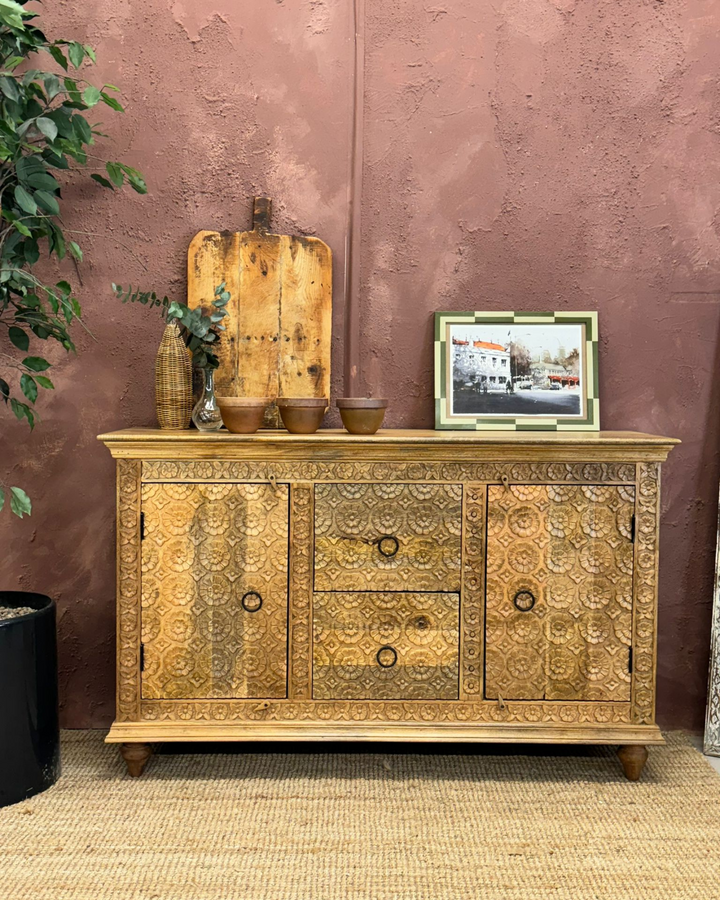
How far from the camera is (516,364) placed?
107 inches

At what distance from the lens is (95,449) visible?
2725 mm

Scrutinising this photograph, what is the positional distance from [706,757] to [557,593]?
837 mm

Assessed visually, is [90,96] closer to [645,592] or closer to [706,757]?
[645,592]

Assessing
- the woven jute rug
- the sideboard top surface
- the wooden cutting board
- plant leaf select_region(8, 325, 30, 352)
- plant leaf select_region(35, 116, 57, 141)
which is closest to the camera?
the woven jute rug

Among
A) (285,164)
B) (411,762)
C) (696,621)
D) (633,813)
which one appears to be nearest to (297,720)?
(411,762)

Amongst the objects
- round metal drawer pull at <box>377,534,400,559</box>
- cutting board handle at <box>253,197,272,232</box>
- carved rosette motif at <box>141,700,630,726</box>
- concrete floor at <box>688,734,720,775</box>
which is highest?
cutting board handle at <box>253,197,272,232</box>

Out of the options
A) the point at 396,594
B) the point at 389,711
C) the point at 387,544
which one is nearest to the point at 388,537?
the point at 387,544

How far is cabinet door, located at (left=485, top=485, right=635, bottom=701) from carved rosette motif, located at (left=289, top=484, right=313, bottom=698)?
528mm

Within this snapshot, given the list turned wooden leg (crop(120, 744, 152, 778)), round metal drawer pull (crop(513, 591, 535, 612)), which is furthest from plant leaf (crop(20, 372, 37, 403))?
round metal drawer pull (crop(513, 591, 535, 612))

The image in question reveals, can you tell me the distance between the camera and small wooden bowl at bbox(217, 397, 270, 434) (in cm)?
234

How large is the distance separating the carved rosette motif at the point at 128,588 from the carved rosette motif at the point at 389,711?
0.06 metres

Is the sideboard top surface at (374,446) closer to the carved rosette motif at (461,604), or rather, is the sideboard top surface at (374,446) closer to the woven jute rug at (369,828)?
the carved rosette motif at (461,604)

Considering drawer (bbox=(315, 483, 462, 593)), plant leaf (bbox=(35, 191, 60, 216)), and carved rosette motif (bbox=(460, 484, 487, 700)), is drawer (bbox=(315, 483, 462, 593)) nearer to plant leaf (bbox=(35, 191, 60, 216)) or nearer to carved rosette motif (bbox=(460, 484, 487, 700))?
carved rosette motif (bbox=(460, 484, 487, 700))

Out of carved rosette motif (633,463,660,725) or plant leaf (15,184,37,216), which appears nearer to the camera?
plant leaf (15,184,37,216)
